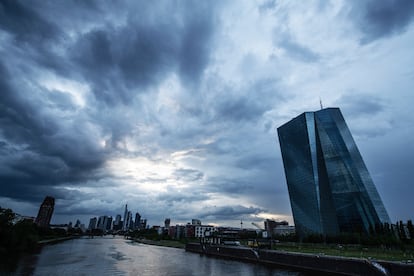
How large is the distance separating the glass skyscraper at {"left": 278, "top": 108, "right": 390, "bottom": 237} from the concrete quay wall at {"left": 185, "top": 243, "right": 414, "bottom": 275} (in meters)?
60.1

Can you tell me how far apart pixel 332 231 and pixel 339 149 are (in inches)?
1431

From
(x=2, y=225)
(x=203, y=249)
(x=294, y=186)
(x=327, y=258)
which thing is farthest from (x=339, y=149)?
(x=2, y=225)

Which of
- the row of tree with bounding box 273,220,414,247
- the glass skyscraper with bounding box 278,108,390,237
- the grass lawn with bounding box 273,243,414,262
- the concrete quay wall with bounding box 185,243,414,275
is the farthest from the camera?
the glass skyscraper with bounding box 278,108,390,237

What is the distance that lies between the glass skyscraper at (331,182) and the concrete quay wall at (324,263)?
6013 centimetres

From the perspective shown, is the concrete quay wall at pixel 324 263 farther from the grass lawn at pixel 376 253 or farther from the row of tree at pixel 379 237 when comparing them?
the row of tree at pixel 379 237

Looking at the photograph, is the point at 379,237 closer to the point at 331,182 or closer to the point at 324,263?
the point at 324,263

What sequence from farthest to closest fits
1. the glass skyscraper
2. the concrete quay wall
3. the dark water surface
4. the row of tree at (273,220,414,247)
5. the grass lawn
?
the glass skyscraper < the row of tree at (273,220,414,247) < the dark water surface < the grass lawn < the concrete quay wall

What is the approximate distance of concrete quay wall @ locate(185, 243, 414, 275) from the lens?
34.4m

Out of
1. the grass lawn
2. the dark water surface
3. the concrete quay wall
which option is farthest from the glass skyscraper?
the dark water surface

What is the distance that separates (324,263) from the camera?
45.8 metres

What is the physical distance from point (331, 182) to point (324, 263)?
86.0m

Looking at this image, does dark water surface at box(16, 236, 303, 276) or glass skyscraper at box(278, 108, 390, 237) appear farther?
glass skyscraper at box(278, 108, 390, 237)

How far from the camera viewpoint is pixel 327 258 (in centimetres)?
4559

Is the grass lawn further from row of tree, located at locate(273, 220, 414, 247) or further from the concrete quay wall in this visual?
row of tree, located at locate(273, 220, 414, 247)
